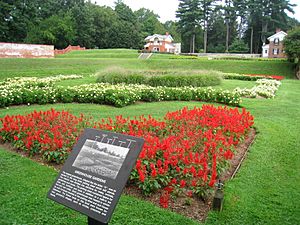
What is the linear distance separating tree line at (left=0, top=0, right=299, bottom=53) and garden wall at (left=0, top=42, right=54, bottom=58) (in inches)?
597

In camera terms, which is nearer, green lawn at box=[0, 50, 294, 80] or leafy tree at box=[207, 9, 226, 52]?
green lawn at box=[0, 50, 294, 80]

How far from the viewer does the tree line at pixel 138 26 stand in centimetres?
4241

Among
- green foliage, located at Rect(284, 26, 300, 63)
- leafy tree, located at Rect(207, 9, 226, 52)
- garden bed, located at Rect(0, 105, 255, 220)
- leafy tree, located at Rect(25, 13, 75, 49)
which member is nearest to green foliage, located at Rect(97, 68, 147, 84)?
garden bed, located at Rect(0, 105, 255, 220)

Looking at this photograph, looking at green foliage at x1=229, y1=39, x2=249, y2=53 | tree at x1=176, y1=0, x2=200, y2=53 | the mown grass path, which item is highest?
tree at x1=176, y1=0, x2=200, y2=53

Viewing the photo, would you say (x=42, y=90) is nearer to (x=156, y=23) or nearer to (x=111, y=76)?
(x=111, y=76)

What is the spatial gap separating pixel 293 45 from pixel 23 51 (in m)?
23.1

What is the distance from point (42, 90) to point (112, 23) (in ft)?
148

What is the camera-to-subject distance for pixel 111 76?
14.3 meters

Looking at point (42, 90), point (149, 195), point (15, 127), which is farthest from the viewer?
point (42, 90)

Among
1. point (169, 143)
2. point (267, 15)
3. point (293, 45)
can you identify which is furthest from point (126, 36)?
point (169, 143)

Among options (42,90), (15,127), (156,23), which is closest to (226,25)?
(156,23)

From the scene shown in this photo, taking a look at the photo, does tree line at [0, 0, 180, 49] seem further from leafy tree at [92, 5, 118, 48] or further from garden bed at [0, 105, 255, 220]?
garden bed at [0, 105, 255, 220]

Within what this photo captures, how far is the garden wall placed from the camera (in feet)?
77.7

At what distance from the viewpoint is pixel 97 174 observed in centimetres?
226
